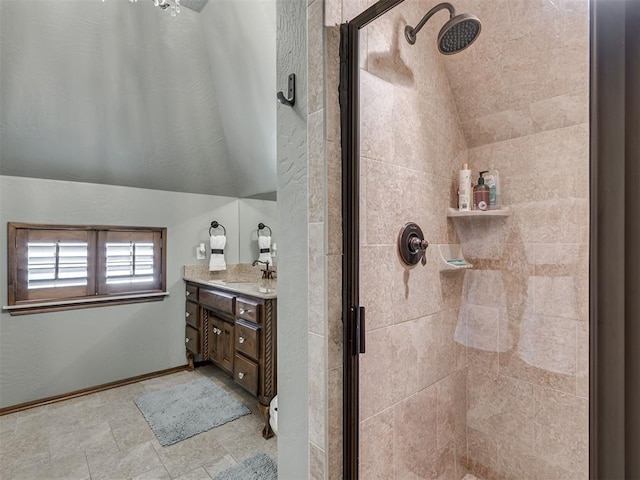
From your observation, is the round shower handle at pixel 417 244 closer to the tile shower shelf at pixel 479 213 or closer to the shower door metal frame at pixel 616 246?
the tile shower shelf at pixel 479 213

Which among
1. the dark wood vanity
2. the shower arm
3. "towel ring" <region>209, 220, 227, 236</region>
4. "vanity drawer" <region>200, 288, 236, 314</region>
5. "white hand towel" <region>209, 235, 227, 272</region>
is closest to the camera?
the shower arm

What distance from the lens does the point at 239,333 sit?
2443 millimetres

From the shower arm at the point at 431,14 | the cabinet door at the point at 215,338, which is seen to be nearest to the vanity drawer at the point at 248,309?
the cabinet door at the point at 215,338

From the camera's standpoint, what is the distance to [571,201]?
1.06 metres

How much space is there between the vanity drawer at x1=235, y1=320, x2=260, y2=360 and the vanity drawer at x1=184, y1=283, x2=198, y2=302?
94 cm

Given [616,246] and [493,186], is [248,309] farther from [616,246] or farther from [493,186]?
[616,246]

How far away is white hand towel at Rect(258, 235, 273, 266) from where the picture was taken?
324cm

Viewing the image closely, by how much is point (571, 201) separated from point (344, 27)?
2.91 ft

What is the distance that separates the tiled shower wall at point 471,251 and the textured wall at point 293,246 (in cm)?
12

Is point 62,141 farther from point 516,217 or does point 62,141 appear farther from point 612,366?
point 612,366

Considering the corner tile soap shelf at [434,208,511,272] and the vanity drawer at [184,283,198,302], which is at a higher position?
the corner tile soap shelf at [434,208,511,272]

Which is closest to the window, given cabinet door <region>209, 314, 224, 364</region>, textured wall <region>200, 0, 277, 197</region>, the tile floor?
cabinet door <region>209, 314, 224, 364</region>

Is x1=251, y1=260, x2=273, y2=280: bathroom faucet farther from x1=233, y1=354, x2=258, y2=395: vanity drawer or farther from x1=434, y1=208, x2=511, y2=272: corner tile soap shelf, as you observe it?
x1=434, y1=208, x2=511, y2=272: corner tile soap shelf

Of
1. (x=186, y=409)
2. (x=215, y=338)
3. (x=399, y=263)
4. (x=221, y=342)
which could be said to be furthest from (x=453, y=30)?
(x=186, y=409)
